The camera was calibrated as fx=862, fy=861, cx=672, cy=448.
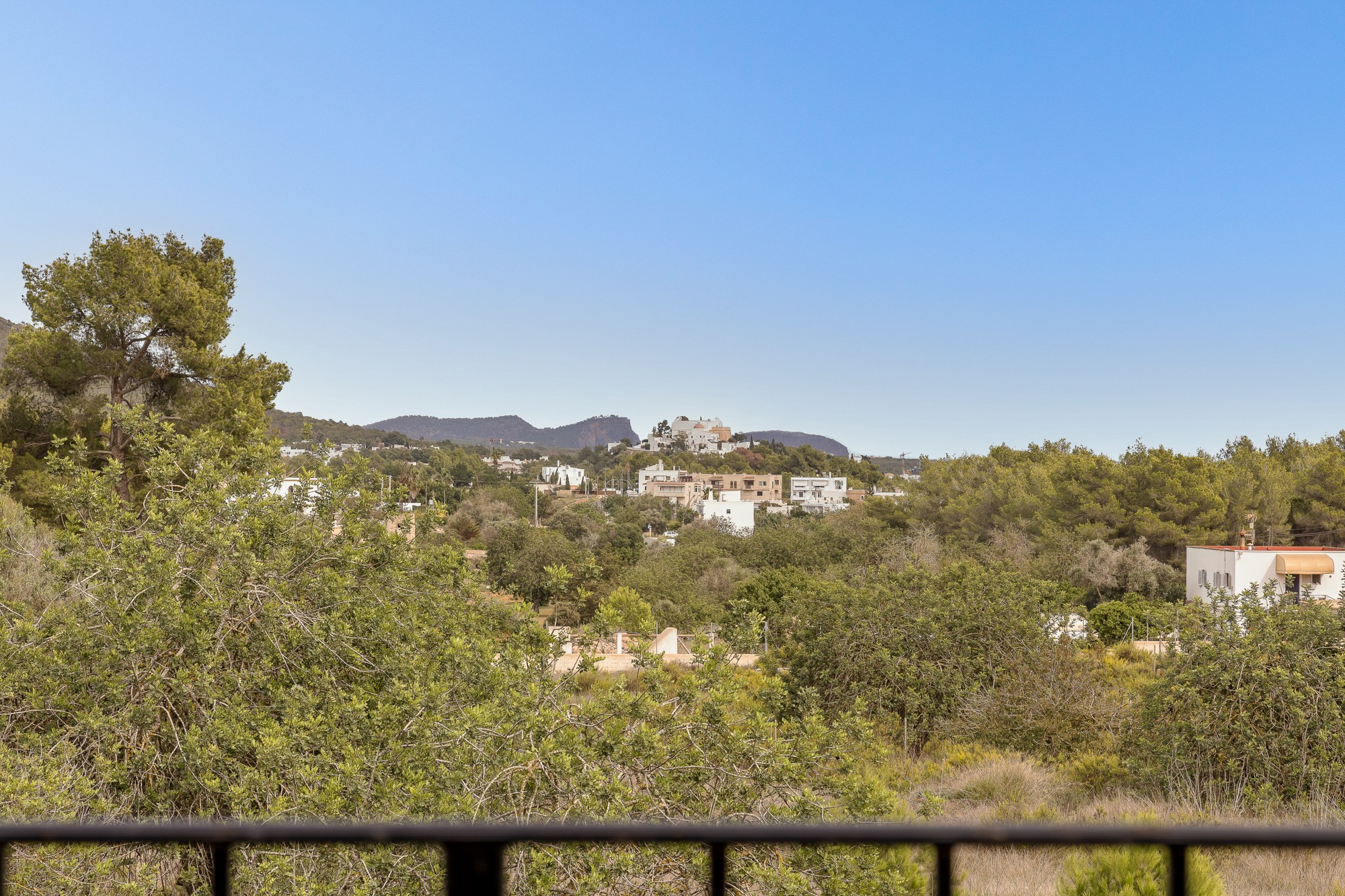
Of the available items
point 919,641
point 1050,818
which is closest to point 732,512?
point 919,641


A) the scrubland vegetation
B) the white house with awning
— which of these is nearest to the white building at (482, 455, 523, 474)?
the white house with awning

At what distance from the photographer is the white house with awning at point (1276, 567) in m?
23.9

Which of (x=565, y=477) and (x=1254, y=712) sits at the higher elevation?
(x=565, y=477)

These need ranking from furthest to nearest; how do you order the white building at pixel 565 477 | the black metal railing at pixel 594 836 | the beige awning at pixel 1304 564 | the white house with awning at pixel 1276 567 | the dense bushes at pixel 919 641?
the white building at pixel 565 477, the beige awning at pixel 1304 564, the white house with awning at pixel 1276 567, the dense bushes at pixel 919 641, the black metal railing at pixel 594 836

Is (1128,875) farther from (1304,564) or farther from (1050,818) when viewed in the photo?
(1304,564)

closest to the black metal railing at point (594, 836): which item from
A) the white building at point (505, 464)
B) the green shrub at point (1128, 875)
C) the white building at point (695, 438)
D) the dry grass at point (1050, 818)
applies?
the dry grass at point (1050, 818)

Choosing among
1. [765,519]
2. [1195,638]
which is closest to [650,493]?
[765,519]

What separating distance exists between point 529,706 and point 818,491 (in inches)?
3094

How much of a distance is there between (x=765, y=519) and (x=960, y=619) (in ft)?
153

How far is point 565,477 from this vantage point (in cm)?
9619

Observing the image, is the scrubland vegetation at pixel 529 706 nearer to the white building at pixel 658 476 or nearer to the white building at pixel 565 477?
the white building at pixel 658 476

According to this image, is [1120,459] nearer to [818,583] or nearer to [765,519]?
[818,583]

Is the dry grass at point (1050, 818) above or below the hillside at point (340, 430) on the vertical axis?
below

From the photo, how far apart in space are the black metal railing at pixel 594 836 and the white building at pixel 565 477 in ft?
298
